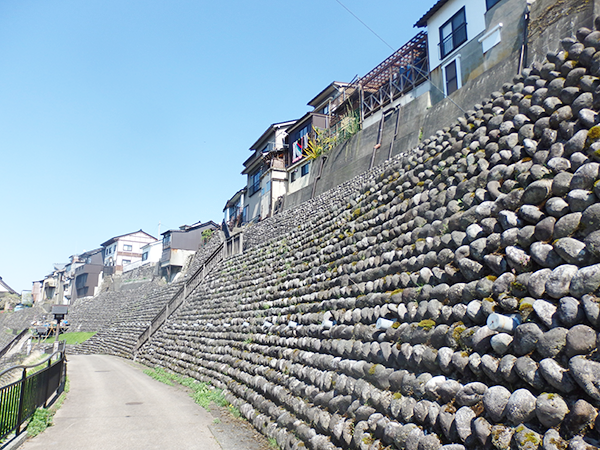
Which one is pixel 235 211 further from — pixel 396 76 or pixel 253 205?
pixel 396 76

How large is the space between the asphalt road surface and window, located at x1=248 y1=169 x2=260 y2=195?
2369 centimetres

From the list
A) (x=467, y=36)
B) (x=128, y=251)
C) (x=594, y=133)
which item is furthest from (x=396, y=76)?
(x=128, y=251)

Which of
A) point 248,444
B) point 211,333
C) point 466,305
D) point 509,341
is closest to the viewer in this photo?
point 509,341

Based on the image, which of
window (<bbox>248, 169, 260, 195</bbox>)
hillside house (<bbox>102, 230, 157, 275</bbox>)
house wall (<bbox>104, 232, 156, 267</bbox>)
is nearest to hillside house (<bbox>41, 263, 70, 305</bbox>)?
hillside house (<bbox>102, 230, 157, 275</bbox>)

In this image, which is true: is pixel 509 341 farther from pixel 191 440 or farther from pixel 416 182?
pixel 191 440

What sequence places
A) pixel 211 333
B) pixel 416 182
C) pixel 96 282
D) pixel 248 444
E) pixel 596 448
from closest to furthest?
1. pixel 596 448
2. pixel 248 444
3. pixel 416 182
4. pixel 211 333
5. pixel 96 282

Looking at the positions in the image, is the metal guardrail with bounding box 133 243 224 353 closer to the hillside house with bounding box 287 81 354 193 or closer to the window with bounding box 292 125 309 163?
the hillside house with bounding box 287 81 354 193

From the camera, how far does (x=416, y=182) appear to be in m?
8.51

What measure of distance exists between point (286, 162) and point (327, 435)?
29670 mm

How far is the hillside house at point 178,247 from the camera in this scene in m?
39.4

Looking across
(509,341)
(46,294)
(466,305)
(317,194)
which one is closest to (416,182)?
(466,305)

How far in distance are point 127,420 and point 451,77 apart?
20.6m

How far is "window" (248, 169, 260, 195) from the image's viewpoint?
36.3 meters

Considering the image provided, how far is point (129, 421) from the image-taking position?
916cm
